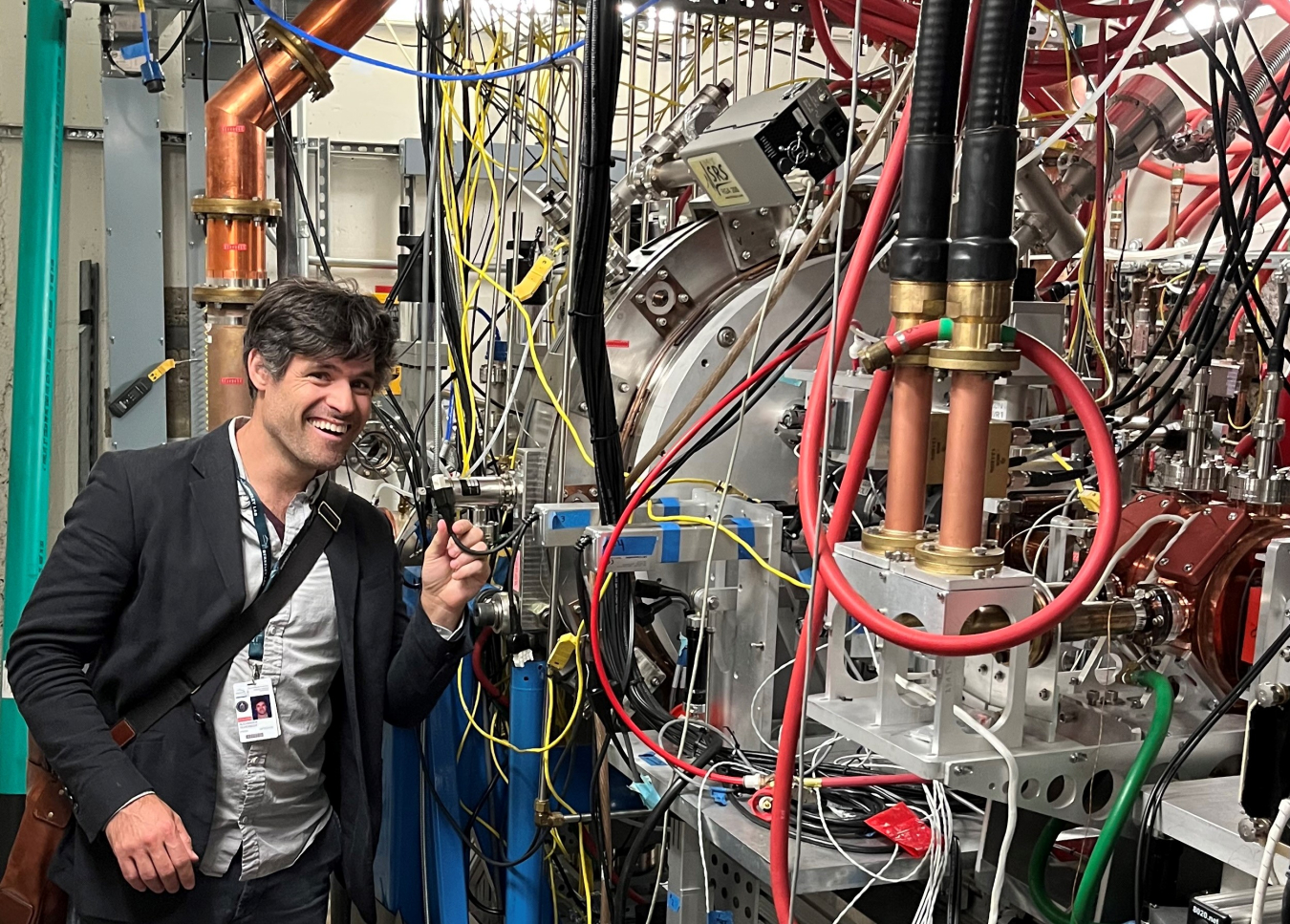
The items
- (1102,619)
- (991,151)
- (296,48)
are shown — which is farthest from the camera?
(296,48)

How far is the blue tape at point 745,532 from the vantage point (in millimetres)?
1741

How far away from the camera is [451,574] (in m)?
1.79

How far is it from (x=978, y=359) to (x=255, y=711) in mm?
1204

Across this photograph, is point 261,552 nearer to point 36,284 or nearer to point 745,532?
point 745,532

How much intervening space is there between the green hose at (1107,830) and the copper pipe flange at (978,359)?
1.96 ft

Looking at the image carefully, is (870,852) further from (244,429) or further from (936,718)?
(244,429)

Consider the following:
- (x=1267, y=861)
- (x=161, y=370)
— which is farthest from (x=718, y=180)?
(x=161, y=370)

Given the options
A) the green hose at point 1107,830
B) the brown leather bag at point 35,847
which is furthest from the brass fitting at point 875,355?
the brown leather bag at point 35,847

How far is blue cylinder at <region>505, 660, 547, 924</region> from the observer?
77.9 inches

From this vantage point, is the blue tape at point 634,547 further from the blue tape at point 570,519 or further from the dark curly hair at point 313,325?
the dark curly hair at point 313,325

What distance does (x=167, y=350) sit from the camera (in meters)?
3.28

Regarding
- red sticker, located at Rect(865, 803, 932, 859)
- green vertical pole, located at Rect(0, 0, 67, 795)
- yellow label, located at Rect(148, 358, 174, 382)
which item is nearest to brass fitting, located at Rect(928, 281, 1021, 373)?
red sticker, located at Rect(865, 803, 932, 859)

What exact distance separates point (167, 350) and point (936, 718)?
2721 mm

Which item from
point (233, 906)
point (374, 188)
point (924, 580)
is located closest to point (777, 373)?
point (924, 580)
